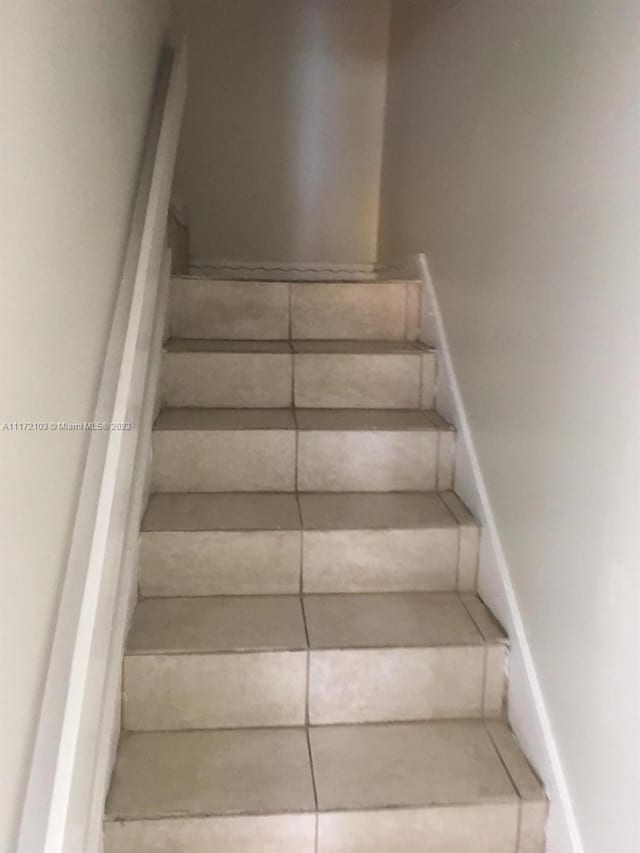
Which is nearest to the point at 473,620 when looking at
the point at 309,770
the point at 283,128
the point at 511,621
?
the point at 511,621

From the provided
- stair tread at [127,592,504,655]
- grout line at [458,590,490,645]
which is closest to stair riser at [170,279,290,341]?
stair tread at [127,592,504,655]

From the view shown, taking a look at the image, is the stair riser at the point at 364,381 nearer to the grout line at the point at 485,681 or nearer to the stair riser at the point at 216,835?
the grout line at the point at 485,681

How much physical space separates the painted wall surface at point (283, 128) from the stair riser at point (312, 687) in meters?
Answer: 2.25

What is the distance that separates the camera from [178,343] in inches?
92.8

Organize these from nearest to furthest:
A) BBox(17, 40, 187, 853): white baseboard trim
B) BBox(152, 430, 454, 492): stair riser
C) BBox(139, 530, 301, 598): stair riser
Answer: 1. BBox(17, 40, 187, 853): white baseboard trim
2. BBox(139, 530, 301, 598): stair riser
3. BBox(152, 430, 454, 492): stair riser

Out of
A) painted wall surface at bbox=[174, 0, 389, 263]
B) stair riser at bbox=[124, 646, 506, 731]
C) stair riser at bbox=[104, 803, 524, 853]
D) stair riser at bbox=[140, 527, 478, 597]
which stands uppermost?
painted wall surface at bbox=[174, 0, 389, 263]

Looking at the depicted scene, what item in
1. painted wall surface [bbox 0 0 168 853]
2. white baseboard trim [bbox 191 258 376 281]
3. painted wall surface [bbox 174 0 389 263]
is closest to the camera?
painted wall surface [bbox 0 0 168 853]

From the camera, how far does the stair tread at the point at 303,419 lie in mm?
2062

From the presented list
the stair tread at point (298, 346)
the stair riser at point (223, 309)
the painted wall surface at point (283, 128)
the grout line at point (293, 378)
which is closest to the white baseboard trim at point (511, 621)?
the stair tread at point (298, 346)

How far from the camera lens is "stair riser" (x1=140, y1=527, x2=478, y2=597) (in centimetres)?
181

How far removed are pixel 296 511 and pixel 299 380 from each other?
50cm

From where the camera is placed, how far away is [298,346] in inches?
93.9

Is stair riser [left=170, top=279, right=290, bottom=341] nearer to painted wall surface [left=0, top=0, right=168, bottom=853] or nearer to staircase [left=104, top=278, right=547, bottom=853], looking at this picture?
staircase [left=104, top=278, right=547, bottom=853]

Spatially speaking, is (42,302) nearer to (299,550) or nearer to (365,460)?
(299,550)
